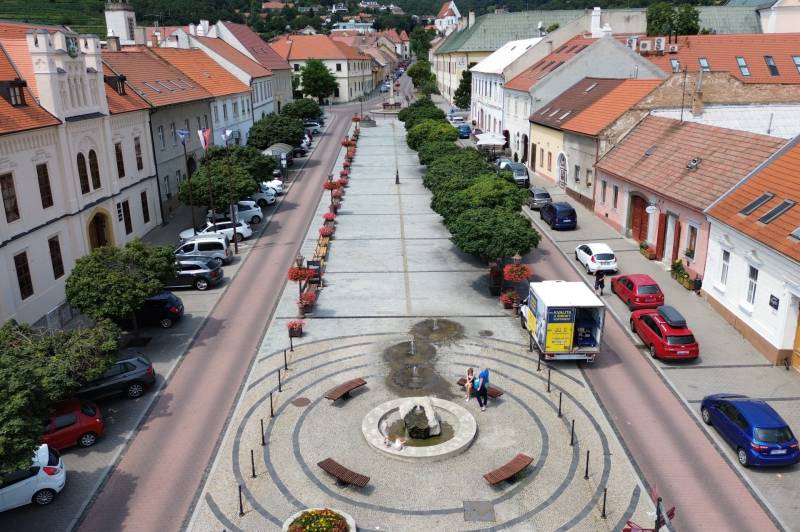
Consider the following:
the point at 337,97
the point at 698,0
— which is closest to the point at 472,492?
the point at 337,97

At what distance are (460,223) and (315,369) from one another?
1171cm

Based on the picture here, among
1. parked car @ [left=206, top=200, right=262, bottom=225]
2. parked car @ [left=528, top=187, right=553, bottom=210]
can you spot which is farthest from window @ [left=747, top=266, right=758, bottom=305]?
parked car @ [left=206, top=200, right=262, bottom=225]

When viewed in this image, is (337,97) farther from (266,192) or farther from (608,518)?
(608,518)

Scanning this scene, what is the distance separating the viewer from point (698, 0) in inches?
5605

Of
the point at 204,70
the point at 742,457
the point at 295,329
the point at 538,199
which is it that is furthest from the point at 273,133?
the point at 742,457

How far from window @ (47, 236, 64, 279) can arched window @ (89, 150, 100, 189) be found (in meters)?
4.89

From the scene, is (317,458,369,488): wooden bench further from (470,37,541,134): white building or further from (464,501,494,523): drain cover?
(470,37,541,134): white building

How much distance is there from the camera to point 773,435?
19.0 meters

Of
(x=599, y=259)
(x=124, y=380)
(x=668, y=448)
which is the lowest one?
(x=668, y=448)

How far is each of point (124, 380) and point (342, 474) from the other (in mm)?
10026

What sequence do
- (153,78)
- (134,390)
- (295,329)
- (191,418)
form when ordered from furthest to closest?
(153,78) → (295,329) → (134,390) → (191,418)

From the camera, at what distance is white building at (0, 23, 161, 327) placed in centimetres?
2888

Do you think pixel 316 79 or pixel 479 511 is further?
pixel 316 79

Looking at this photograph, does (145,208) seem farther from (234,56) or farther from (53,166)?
(234,56)
